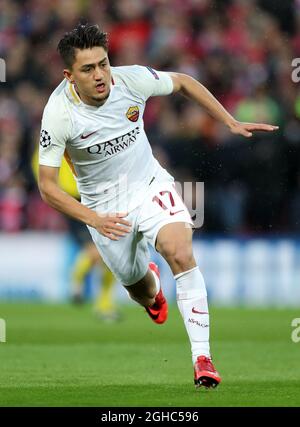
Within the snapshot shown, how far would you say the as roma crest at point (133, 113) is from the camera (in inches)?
321

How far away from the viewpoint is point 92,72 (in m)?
7.70

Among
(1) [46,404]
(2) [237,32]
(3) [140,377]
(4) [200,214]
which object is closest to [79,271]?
(4) [200,214]

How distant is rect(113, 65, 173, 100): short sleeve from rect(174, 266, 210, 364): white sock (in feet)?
4.76

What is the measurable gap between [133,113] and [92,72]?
59 cm

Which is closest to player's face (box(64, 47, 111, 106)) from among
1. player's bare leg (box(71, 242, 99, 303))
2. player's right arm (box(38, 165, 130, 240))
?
player's right arm (box(38, 165, 130, 240))

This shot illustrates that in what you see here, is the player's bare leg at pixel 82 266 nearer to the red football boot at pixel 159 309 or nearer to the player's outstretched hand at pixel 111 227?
the red football boot at pixel 159 309

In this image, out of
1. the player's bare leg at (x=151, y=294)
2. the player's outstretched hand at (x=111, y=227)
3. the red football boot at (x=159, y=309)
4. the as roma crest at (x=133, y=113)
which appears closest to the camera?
the player's outstretched hand at (x=111, y=227)

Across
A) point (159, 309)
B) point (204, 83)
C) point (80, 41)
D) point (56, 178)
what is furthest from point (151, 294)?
point (204, 83)

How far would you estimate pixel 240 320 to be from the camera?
14.1m

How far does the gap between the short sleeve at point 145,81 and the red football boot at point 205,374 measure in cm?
207

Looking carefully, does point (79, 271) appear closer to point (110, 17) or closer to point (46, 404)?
point (110, 17)

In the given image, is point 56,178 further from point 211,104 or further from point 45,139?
point 211,104

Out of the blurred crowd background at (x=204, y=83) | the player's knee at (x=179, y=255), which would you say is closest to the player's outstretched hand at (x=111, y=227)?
the player's knee at (x=179, y=255)

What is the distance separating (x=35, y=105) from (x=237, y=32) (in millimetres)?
3546
